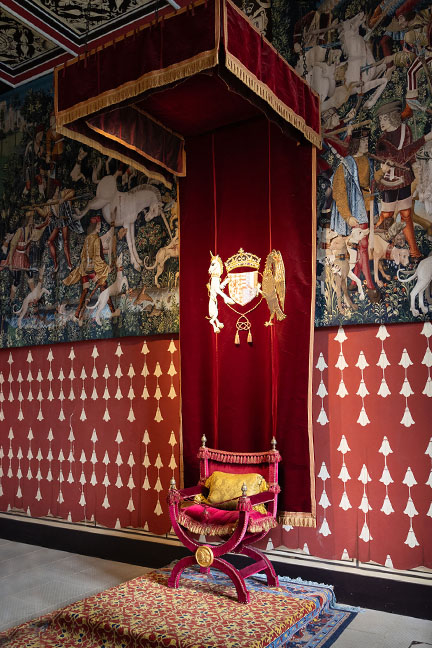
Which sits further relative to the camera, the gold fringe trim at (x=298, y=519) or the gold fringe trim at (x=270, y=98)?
the gold fringe trim at (x=298, y=519)

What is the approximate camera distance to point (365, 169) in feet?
15.2

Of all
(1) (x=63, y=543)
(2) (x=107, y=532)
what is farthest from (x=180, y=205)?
(1) (x=63, y=543)

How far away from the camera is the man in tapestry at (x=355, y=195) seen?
15.1 ft

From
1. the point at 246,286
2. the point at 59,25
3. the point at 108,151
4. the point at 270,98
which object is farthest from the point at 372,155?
the point at 59,25

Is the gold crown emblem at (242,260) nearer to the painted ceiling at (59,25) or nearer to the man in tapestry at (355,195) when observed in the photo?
the man in tapestry at (355,195)

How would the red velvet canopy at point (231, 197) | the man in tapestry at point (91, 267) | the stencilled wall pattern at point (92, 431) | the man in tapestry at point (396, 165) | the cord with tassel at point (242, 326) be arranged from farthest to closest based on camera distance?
the man in tapestry at point (91, 267) < the stencilled wall pattern at point (92, 431) < the cord with tassel at point (242, 326) < the man in tapestry at point (396, 165) < the red velvet canopy at point (231, 197)

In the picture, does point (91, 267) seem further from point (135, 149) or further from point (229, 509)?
point (229, 509)

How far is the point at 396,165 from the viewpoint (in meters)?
4.50

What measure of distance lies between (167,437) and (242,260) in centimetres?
185

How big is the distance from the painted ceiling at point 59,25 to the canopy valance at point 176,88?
1.50 meters

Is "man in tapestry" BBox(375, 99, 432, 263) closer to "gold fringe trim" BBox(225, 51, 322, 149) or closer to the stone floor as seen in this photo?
"gold fringe trim" BBox(225, 51, 322, 149)

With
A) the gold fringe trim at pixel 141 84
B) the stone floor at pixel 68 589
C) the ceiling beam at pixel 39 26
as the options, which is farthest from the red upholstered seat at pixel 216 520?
the ceiling beam at pixel 39 26

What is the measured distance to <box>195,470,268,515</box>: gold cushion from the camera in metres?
4.31

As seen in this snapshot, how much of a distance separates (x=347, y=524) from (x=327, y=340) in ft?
4.68
